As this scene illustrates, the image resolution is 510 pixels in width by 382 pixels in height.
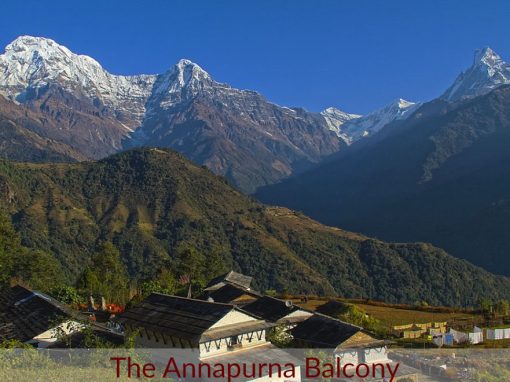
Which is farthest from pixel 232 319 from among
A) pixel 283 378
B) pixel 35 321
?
pixel 35 321

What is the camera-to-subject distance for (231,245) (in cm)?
18412

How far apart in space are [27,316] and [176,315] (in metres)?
12.4

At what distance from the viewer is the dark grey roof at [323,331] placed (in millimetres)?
34844

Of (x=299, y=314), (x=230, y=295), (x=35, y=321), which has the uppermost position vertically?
(x=230, y=295)

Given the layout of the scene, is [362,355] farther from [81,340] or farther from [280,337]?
[81,340]

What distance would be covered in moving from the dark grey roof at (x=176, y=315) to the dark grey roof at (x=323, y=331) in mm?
9591

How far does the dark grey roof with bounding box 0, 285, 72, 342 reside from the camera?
31.9 metres

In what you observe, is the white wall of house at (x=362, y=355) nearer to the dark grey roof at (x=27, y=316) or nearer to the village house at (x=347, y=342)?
the village house at (x=347, y=342)

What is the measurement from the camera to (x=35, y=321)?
3409 centimetres

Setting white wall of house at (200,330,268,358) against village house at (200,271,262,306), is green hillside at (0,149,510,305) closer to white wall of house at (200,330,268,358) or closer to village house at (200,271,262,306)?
village house at (200,271,262,306)

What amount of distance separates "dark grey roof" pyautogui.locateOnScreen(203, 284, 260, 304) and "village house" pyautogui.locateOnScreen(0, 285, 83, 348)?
20821 mm

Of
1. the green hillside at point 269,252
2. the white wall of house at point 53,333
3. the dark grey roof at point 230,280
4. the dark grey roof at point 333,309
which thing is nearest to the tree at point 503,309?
the dark grey roof at point 333,309

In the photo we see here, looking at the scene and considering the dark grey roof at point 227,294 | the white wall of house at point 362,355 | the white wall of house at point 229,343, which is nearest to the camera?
the white wall of house at point 229,343

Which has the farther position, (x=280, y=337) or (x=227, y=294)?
(x=227, y=294)
